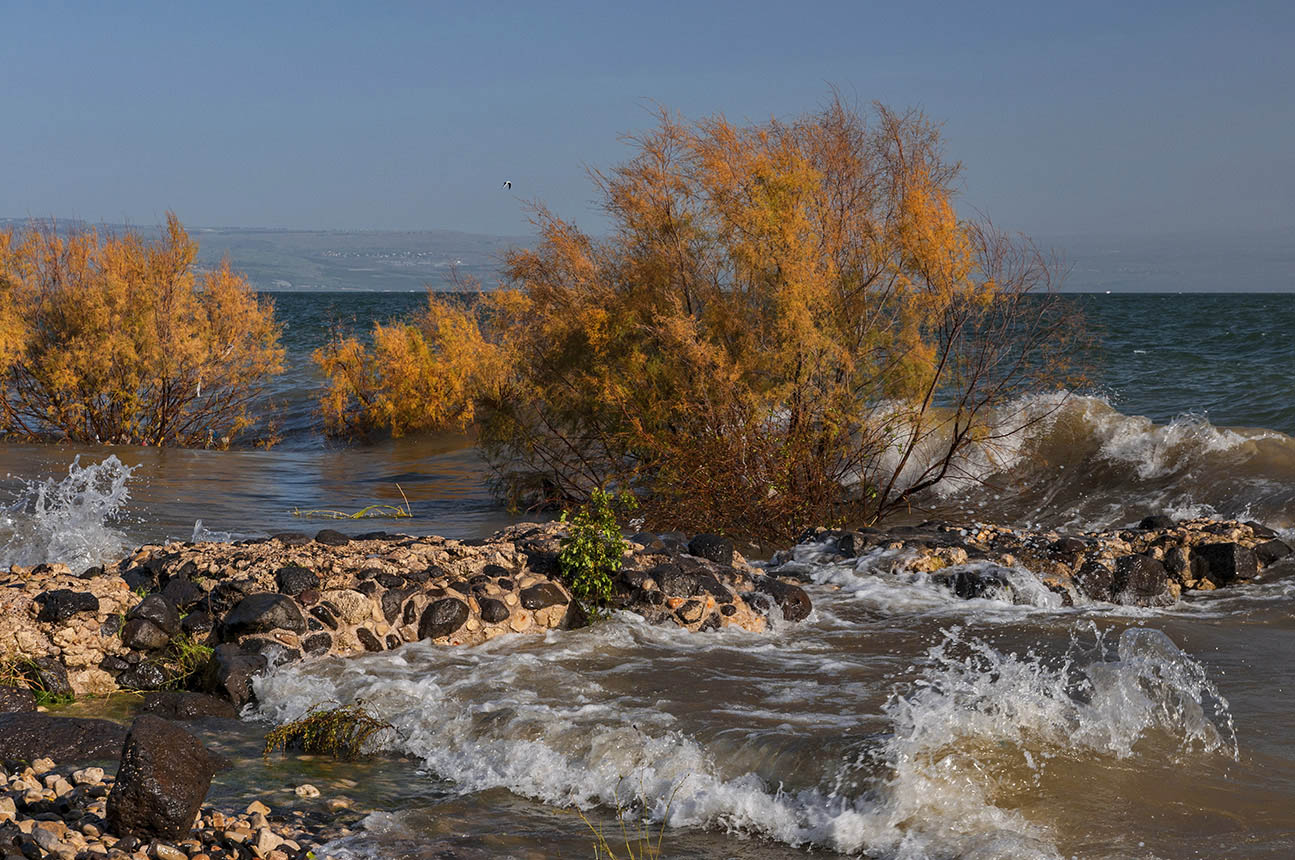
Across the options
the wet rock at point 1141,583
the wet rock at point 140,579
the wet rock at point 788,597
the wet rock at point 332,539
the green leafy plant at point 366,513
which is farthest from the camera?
the green leafy plant at point 366,513

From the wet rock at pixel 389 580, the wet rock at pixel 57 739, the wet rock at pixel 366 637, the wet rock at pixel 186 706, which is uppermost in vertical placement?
the wet rock at pixel 389 580

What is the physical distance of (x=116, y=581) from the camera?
812 centimetres

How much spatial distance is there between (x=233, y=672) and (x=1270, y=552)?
8643 mm

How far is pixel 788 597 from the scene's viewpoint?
8.95 metres

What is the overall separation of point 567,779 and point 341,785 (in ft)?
3.39

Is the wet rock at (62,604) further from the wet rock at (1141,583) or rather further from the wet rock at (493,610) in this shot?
the wet rock at (1141,583)

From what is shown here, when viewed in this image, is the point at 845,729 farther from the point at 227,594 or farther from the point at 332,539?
the point at 332,539

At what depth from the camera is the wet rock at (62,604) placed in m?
7.49

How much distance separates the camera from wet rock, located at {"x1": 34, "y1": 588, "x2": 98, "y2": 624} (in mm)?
7488

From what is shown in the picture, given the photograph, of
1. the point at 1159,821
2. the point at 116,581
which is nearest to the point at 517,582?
the point at 116,581

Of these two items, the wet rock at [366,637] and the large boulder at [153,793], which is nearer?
the large boulder at [153,793]

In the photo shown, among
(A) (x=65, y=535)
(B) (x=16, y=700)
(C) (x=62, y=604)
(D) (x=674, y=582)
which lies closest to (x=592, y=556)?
(D) (x=674, y=582)

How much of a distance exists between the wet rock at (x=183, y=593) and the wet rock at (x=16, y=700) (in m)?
1.32

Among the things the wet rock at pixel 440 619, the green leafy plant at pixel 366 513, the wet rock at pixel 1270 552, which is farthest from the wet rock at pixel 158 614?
the wet rock at pixel 1270 552
